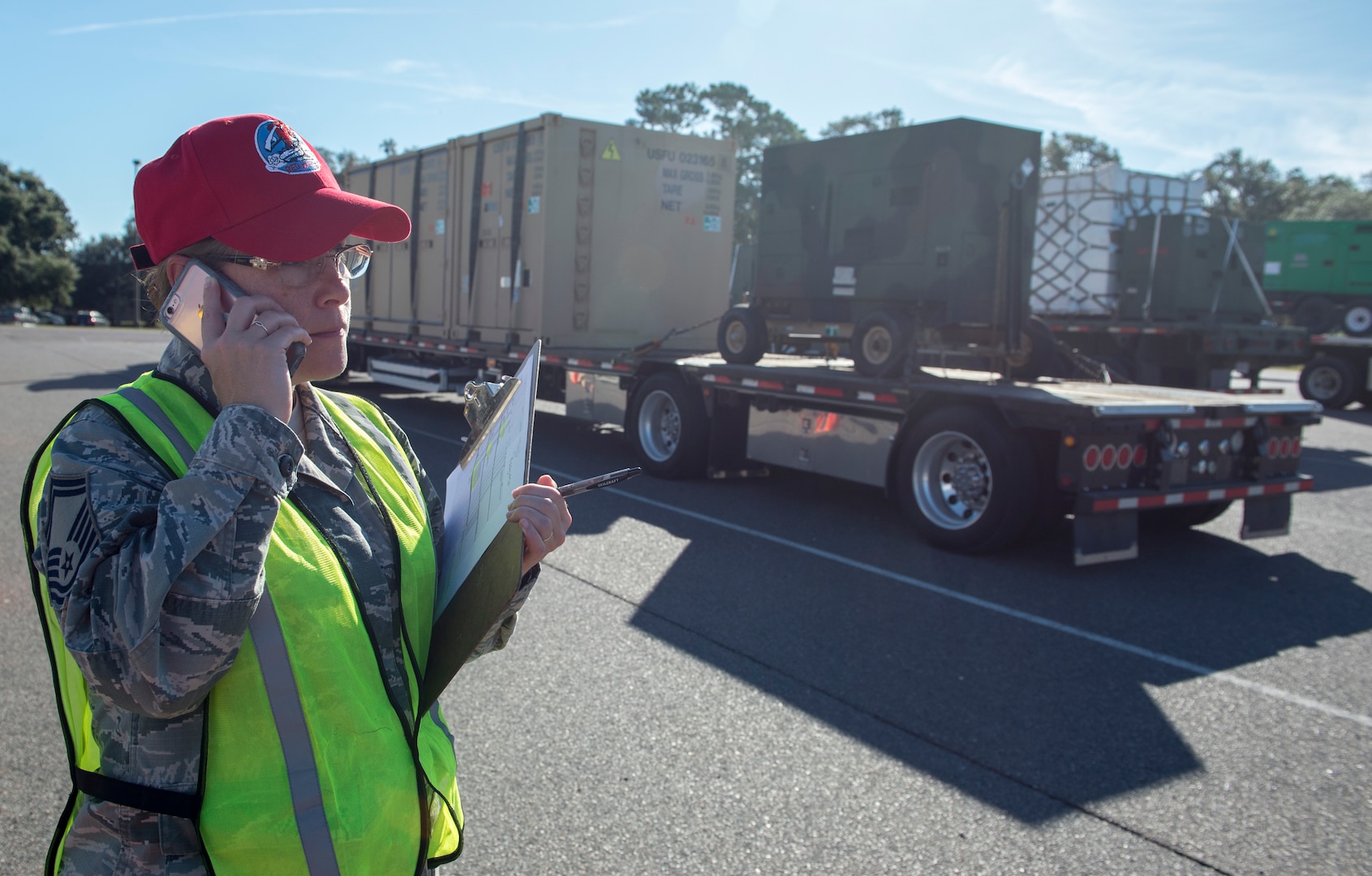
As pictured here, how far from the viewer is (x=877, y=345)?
7.74 meters

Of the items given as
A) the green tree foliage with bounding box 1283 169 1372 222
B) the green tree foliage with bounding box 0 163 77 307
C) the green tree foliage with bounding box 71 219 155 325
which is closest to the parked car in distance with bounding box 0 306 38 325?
the green tree foliage with bounding box 0 163 77 307

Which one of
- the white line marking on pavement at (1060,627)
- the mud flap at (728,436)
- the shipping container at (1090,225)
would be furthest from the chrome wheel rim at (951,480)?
the shipping container at (1090,225)

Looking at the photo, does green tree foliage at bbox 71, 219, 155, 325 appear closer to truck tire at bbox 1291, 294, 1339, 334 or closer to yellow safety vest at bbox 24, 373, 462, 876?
truck tire at bbox 1291, 294, 1339, 334

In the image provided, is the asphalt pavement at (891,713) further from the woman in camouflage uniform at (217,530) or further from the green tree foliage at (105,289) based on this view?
the green tree foliage at (105,289)

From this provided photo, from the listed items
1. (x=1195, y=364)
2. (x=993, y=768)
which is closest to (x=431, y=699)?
(x=993, y=768)

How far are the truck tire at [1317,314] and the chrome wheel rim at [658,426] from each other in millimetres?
18220

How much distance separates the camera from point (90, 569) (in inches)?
41.5

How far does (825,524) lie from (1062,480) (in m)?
1.88

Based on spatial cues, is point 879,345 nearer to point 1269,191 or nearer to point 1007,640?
point 1007,640

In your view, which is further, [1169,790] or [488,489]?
[1169,790]

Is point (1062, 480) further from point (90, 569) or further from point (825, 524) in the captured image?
point (90, 569)

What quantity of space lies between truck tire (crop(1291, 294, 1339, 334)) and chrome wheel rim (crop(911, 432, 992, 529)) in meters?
18.7

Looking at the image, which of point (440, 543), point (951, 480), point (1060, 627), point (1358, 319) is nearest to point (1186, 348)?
point (1358, 319)

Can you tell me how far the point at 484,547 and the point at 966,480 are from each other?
19.0ft
